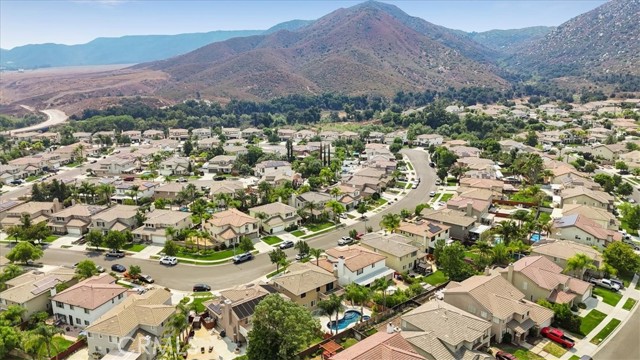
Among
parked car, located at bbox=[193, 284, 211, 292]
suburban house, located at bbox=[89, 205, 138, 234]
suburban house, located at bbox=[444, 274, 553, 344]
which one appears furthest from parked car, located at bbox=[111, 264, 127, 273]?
suburban house, located at bbox=[444, 274, 553, 344]

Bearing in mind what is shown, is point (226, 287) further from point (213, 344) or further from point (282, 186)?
point (282, 186)

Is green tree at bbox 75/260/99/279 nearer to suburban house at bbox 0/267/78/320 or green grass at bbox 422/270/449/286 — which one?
suburban house at bbox 0/267/78/320

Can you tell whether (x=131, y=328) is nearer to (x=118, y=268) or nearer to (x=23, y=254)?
(x=118, y=268)

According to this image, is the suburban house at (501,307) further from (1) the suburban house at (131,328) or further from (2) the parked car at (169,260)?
(2) the parked car at (169,260)

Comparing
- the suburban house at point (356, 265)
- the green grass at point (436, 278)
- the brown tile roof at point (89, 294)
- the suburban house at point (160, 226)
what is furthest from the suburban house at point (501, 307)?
the suburban house at point (160, 226)

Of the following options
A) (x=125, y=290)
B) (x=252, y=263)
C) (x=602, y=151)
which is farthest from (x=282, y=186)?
(x=602, y=151)

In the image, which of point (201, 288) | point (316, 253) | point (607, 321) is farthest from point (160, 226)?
point (607, 321)
